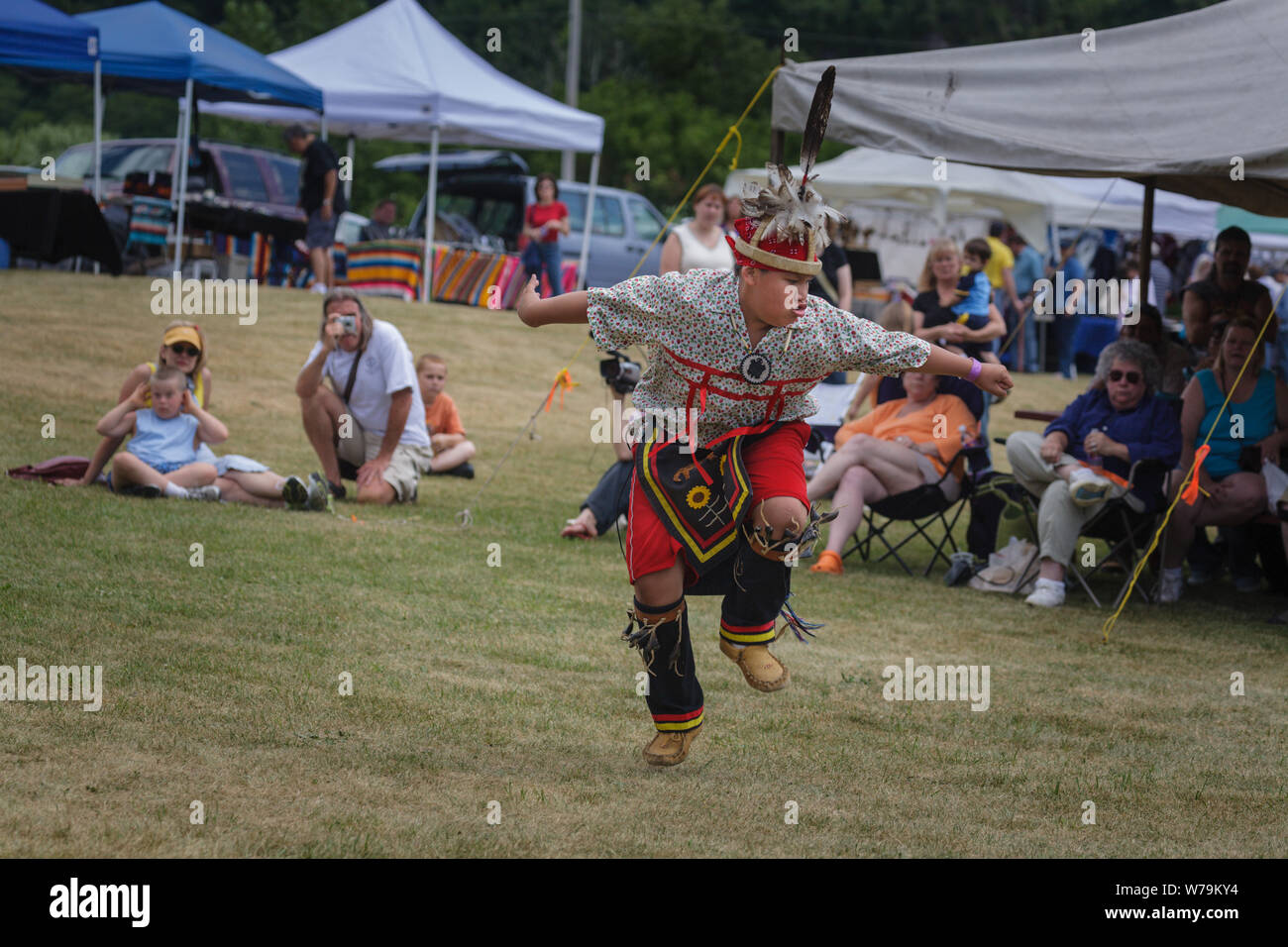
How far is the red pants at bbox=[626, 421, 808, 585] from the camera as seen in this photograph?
4.32 m

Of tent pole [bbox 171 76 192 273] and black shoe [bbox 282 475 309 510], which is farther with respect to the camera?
tent pole [bbox 171 76 192 273]

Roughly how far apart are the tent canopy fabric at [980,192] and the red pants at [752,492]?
63.1ft

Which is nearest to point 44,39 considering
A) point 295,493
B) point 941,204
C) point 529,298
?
point 295,493


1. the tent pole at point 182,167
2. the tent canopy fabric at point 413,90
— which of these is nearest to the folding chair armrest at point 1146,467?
the tent pole at point 182,167

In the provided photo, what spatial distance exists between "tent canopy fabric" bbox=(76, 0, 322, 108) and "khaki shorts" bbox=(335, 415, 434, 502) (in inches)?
314

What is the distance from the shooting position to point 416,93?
1828cm

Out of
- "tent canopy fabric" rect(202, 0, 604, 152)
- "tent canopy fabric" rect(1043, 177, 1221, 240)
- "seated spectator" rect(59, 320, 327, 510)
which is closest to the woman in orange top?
"seated spectator" rect(59, 320, 327, 510)

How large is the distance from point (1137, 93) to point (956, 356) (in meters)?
4.25

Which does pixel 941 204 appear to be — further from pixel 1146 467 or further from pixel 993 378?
pixel 993 378

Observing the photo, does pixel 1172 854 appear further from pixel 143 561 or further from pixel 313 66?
pixel 313 66

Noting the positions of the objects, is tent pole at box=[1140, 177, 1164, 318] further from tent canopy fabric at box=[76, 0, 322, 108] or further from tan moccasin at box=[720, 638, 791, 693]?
tent canopy fabric at box=[76, 0, 322, 108]

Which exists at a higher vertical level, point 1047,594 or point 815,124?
point 815,124

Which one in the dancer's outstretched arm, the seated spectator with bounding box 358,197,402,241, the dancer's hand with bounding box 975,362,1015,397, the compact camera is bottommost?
the compact camera

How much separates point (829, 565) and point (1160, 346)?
7.68ft
